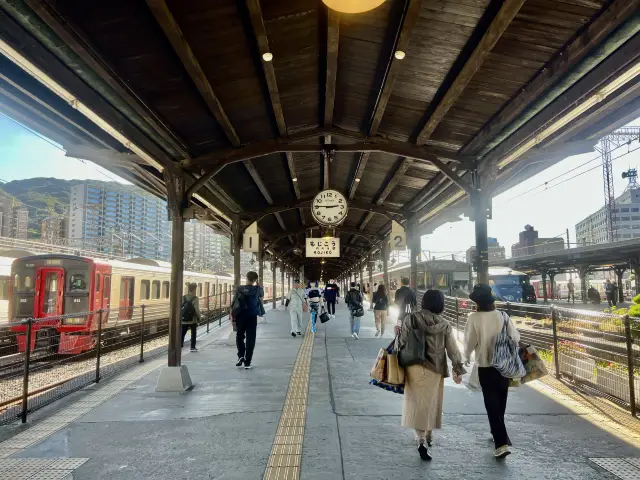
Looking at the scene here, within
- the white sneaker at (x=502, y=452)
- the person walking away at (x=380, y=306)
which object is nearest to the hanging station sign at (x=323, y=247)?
the person walking away at (x=380, y=306)

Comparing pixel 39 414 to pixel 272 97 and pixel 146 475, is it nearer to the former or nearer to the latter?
pixel 146 475

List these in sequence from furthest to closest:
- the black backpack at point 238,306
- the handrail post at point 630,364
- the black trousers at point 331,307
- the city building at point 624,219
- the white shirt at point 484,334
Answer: the city building at point 624,219 → the black trousers at point 331,307 → the black backpack at point 238,306 → the handrail post at point 630,364 → the white shirt at point 484,334

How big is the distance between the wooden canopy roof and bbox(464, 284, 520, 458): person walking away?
257 cm

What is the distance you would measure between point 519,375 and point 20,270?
1317 centimetres

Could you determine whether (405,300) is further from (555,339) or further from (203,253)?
(203,253)

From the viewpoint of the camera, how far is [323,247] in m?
14.2

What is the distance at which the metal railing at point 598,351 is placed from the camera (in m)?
5.00

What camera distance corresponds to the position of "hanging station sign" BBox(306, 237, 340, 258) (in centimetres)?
1398

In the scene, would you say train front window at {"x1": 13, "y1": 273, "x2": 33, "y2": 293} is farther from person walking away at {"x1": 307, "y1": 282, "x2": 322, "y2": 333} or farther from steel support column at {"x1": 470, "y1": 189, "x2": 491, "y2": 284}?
steel support column at {"x1": 470, "y1": 189, "x2": 491, "y2": 284}

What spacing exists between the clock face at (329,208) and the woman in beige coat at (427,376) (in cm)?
488

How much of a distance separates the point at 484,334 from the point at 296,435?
1988 mm

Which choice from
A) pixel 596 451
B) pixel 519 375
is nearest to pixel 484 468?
pixel 519 375

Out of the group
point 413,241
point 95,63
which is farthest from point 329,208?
point 95,63

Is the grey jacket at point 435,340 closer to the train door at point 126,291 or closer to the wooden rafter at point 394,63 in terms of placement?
the wooden rafter at point 394,63
